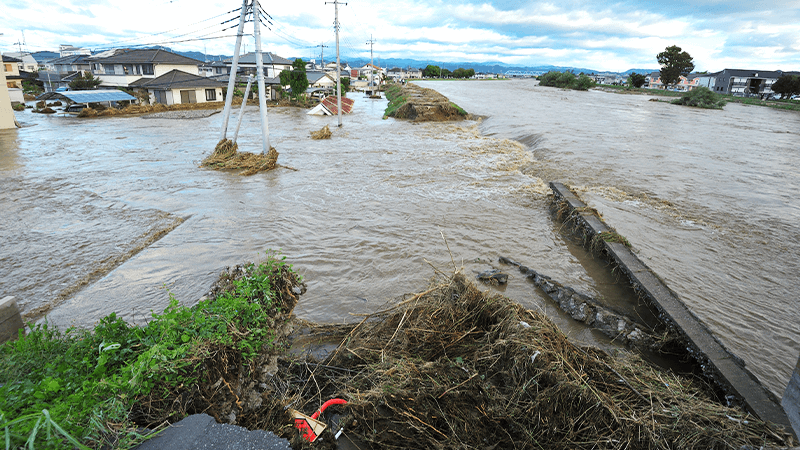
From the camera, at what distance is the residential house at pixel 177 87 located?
3753 centimetres

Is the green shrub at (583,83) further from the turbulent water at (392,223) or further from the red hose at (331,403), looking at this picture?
the red hose at (331,403)

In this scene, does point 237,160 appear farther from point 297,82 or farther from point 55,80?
point 55,80

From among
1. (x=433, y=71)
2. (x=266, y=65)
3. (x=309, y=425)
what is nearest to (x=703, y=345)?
(x=309, y=425)

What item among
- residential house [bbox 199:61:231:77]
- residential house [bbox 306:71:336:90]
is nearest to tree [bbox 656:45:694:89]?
residential house [bbox 306:71:336:90]

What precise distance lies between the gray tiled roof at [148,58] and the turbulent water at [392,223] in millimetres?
25754

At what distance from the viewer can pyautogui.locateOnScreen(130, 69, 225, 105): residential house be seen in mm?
37531

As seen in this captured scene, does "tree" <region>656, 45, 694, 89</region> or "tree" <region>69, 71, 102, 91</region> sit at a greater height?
"tree" <region>656, 45, 694, 89</region>

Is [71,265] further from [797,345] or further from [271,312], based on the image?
[797,345]

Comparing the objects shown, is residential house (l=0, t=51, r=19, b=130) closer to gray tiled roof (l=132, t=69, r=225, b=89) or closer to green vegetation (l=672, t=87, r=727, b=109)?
gray tiled roof (l=132, t=69, r=225, b=89)

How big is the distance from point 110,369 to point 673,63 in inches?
4050

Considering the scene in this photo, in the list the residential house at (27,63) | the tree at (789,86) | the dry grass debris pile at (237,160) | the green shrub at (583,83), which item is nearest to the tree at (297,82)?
the dry grass debris pile at (237,160)

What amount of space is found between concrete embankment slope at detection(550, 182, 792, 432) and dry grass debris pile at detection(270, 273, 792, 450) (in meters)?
0.26

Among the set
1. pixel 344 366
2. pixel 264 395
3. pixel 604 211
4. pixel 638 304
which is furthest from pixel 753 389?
pixel 604 211

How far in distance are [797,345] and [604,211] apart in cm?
549
